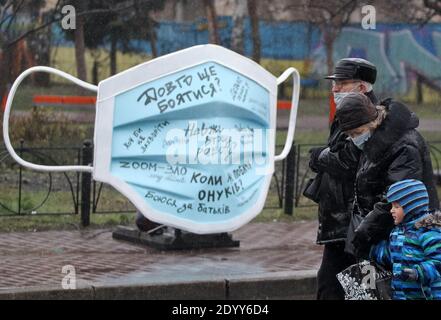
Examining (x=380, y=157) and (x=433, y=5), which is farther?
(x=433, y=5)

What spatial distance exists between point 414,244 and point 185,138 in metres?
3.79

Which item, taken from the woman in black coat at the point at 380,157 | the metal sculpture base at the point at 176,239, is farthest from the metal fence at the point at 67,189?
the woman in black coat at the point at 380,157

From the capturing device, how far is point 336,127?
245 inches

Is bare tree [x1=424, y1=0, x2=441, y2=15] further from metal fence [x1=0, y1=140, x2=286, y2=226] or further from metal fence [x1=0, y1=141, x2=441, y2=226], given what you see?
metal fence [x1=0, y1=140, x2=286, y2=226]

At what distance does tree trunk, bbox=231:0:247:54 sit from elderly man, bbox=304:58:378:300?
7734mm

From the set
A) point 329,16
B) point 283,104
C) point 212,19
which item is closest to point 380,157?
point 212,19

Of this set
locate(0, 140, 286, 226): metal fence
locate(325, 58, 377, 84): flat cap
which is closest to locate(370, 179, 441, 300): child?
locate(325, 58, 377, 84): flat cap

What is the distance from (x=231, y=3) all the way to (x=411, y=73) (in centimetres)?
492

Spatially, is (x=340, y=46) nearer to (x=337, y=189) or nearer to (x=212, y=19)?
(x=212, y=19)

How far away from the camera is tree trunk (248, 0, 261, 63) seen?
14.0 m

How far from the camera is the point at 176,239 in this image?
29.9ft

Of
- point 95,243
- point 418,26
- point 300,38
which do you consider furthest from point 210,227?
point 418,26

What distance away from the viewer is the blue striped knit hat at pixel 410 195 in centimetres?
512
